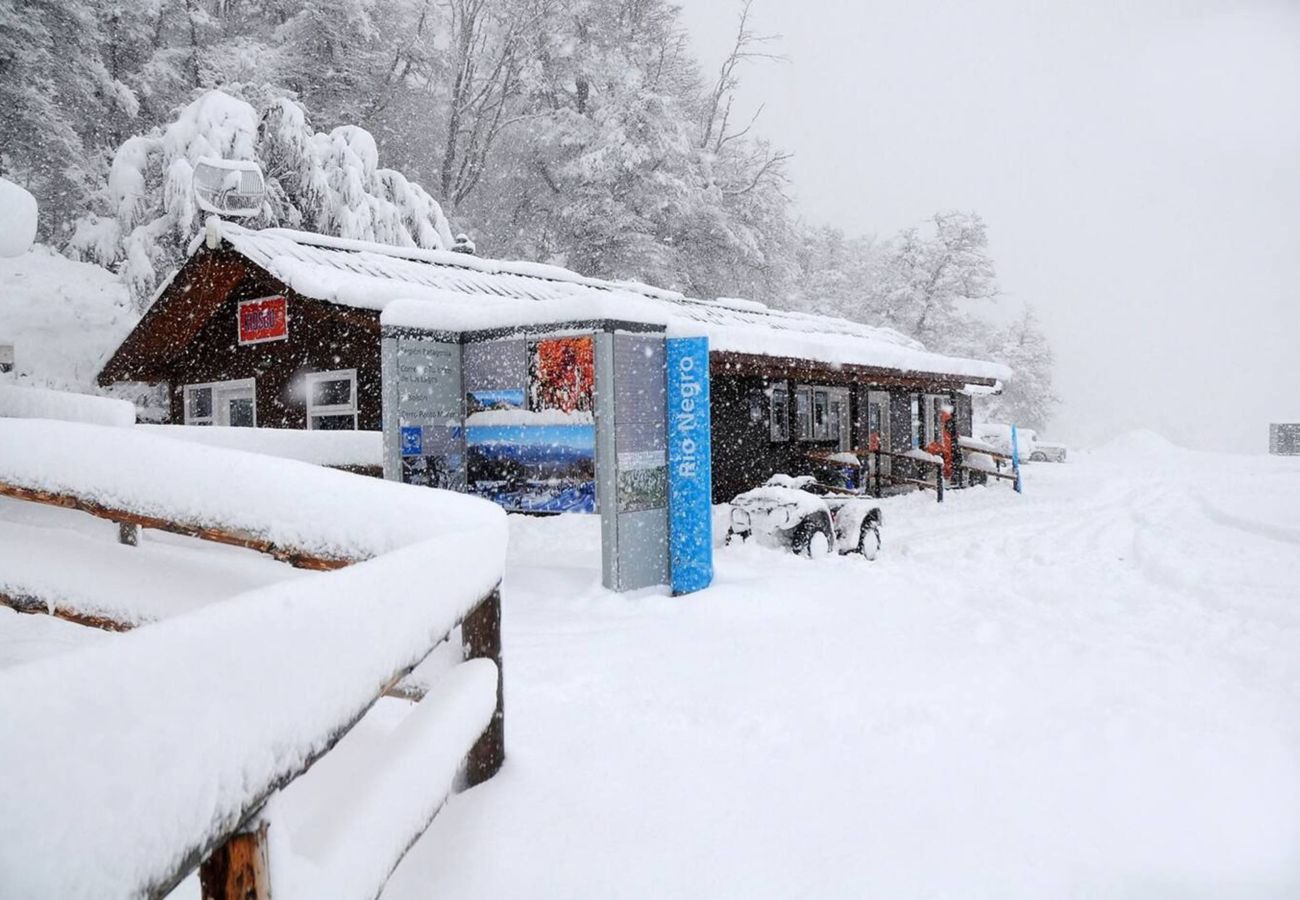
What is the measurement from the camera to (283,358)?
13.0 m

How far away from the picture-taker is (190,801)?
0.94m

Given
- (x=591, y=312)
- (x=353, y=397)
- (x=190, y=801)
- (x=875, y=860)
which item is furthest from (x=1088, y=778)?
(x=353, y=397)

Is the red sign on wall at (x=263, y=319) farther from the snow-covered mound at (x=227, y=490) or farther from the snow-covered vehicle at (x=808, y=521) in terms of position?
the snow-covered mound at (x=227, y=490)

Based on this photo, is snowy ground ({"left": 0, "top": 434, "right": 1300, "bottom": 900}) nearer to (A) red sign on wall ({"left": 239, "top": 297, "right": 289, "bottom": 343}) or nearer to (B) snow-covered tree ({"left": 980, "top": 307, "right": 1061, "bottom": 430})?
(A) red sign on wall ({"left": 239, "top": 297, "right": 289, "bottom": 343})

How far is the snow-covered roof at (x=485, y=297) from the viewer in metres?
6.65

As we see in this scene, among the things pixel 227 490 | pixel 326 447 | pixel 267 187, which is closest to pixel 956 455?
pixel 326 447

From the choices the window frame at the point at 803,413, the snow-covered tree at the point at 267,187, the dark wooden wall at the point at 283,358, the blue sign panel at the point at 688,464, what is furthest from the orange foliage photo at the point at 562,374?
the snow-covered tree at the point at 267,187

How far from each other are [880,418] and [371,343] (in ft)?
42.3

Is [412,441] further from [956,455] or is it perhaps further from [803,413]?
[956,455]

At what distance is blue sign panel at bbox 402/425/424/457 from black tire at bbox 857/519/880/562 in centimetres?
479

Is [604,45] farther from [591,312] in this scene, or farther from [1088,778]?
[1088,778]

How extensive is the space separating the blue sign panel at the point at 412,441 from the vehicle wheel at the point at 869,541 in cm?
479

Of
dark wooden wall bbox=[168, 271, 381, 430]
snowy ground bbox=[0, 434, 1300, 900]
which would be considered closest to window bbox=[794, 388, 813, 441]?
dark wooden wall bbox=[168, 271, 381, 430]

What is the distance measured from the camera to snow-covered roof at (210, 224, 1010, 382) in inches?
262
